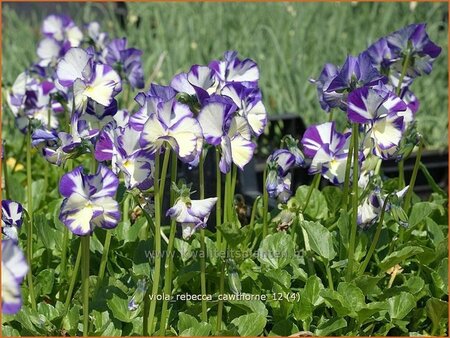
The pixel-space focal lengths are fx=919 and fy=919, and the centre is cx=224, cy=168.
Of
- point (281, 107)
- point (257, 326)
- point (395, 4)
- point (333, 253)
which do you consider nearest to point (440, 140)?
point (281, 107)

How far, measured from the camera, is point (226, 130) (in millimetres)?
1469

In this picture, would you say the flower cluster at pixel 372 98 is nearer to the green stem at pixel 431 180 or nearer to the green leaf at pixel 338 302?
the green stem at pixel 431 180

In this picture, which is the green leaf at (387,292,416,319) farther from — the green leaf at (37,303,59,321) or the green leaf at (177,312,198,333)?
the green leaf at (37,303,59,321)

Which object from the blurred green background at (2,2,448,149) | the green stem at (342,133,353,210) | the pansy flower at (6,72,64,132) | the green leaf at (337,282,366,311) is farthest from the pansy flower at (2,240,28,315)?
the blurred green background at (2,2,448,149)

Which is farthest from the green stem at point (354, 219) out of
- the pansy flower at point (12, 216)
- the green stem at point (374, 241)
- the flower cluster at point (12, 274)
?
the flower cluster at point (12, 274)

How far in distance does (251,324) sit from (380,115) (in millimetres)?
421

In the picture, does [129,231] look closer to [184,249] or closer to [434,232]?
[184,249]

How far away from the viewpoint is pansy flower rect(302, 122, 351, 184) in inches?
73.0

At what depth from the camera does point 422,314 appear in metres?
1.83

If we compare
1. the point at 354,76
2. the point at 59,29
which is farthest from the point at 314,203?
the point at 59,29

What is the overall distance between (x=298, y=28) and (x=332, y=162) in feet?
6.65

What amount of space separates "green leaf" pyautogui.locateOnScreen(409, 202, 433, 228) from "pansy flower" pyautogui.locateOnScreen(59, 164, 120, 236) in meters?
0.76

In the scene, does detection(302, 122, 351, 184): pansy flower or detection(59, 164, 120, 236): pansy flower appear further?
detection(302, 122, 351, 184): pansy flower

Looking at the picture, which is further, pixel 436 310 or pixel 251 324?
pixel 436 310
